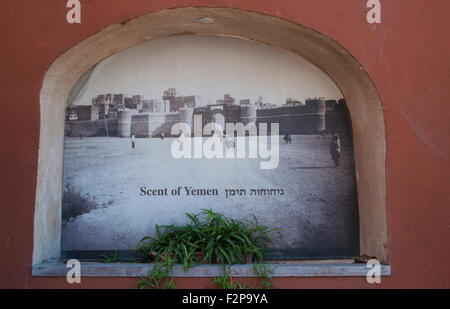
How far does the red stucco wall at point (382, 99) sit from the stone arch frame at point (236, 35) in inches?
3.0

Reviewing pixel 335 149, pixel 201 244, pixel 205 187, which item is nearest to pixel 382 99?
pixel 335 149

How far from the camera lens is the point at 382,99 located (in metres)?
3.48

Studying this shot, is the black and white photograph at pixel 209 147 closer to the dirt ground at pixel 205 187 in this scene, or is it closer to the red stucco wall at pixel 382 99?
the dirt ground at pixel 205 187

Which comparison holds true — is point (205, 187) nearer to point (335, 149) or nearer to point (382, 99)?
point (335, 149)

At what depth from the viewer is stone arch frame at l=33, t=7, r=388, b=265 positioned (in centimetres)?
354

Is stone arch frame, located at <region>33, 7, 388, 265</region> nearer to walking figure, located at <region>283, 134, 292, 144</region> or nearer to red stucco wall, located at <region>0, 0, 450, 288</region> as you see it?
red stucco wall, located at <region>0, 0, 450, 288</region>

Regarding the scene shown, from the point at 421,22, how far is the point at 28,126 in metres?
3.47

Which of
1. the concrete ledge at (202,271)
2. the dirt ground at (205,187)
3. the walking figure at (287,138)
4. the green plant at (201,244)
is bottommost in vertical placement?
the concrete ledge at (202,271)

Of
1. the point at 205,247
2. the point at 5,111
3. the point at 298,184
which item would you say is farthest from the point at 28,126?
the point at 298,184

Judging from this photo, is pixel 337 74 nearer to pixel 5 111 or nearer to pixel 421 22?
pixel 421 22

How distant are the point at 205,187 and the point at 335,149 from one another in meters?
1.38

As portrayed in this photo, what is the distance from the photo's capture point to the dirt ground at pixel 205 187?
13.4 ft

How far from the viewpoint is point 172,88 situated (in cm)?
431

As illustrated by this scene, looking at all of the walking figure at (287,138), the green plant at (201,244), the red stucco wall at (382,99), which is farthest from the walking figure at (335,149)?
the green plant at (201,244)
